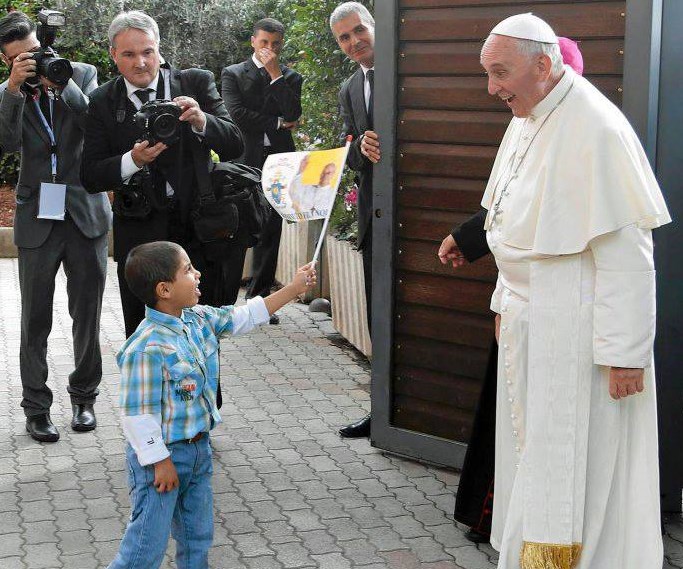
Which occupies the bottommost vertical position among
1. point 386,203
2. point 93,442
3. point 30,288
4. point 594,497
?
point 93,442

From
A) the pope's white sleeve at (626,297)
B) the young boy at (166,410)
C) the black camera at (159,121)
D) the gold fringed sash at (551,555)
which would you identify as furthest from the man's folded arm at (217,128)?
the gold fringed sash at (551,555)

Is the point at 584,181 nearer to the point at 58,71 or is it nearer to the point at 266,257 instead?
the point at 58,71

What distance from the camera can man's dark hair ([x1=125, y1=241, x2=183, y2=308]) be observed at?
161 inches

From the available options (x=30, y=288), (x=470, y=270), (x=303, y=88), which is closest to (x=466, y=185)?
(x=470, y=270)

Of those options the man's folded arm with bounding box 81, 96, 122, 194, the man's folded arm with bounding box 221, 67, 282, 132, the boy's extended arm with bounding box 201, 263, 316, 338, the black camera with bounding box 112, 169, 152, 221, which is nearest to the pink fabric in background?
the boy's extended arm with bounding box 201, 263, 316, 338

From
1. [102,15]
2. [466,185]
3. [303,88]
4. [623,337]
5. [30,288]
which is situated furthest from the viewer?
[102,15]

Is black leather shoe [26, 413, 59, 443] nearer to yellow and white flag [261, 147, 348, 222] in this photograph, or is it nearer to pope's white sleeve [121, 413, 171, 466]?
yellow and white flag [261, 147, 348, 222]

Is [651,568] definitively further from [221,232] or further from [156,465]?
[221,232]

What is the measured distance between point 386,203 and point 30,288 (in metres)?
1.99

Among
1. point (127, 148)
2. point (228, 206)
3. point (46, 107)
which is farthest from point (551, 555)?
point (46, 107)

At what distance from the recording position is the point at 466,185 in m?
5.56

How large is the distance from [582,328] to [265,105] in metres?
6.20

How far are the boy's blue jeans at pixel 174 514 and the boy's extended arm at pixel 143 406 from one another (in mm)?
84

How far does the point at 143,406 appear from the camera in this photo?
13.1 ft
